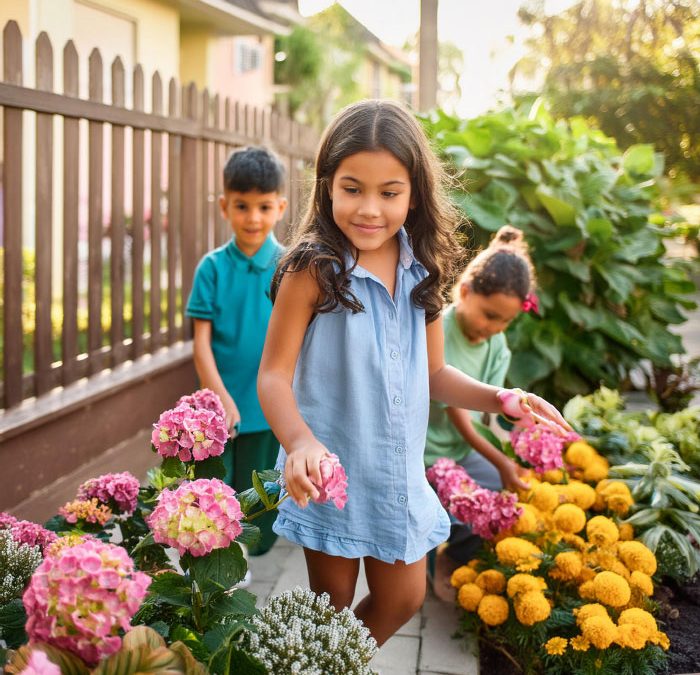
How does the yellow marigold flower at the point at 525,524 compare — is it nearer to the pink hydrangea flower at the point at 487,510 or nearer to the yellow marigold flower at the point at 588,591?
the pink hydrangea flower at the point at 487,510

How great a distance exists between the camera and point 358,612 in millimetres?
2197

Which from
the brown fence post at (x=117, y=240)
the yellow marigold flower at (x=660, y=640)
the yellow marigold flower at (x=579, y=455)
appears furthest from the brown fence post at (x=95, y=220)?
the yellow marigold flower at (x=660, y=640)

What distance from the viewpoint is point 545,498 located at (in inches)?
114

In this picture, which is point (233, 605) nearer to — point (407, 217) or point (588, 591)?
point (407, 217)

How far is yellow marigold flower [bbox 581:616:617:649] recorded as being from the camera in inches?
89.1

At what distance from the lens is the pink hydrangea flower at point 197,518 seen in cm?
149

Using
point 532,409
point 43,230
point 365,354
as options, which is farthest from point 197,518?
point 43,230

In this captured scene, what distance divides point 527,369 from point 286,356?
2.71 meters

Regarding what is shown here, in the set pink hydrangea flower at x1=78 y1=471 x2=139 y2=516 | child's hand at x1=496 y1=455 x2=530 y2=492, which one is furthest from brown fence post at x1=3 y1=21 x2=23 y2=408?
child's hand at x1=496 y1=455 x2=530 y2=492

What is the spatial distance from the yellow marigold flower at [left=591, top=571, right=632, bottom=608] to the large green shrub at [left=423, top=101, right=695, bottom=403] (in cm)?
201

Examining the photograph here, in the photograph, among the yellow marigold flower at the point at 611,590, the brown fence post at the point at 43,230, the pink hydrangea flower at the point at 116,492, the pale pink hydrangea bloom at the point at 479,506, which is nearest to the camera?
the pink hydrangea flower at the point at 116,492

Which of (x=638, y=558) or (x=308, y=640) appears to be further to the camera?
(x=638, y=558)

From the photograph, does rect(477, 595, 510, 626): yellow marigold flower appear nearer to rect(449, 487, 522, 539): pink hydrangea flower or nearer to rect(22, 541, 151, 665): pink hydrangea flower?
rect(449, 487, 522, 539): pink hydrangea flower

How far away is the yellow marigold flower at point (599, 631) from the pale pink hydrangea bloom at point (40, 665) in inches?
61.7
